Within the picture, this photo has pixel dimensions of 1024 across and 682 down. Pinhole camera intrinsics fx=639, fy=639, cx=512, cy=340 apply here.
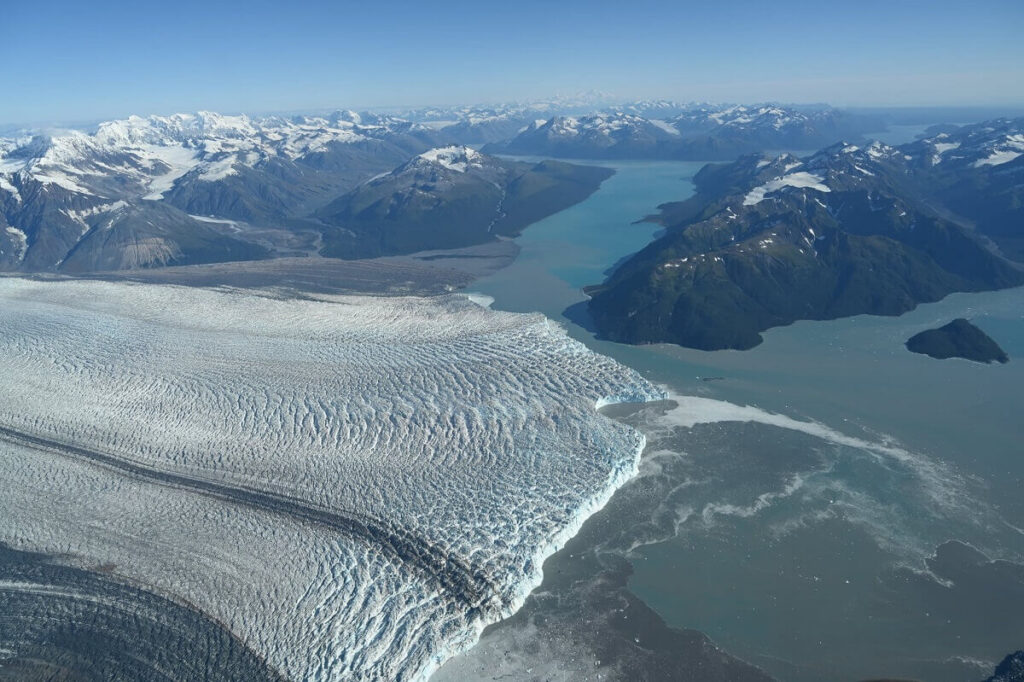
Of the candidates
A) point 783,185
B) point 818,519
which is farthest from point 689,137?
point 818,519

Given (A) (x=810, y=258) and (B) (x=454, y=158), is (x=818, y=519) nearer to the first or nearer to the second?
(A) (x=810, y=258)

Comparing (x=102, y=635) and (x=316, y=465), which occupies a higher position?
(x=316, y=465)

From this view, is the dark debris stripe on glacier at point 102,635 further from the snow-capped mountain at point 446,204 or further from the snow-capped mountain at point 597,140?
the snow-capped mountain at point 597,140

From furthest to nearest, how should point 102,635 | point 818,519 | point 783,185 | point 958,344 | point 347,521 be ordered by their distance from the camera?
point 783,185
point 958,344
point 818,519
point 347,521
point 102,635

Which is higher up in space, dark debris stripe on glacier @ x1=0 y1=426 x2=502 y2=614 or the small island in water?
the small island in water

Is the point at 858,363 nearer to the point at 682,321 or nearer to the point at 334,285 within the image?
the point at 682,321

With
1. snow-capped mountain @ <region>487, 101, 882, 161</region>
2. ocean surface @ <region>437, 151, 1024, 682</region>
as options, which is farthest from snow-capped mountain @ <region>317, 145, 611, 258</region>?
ocean surface @ <region>437, 151, 1024, 682</region>

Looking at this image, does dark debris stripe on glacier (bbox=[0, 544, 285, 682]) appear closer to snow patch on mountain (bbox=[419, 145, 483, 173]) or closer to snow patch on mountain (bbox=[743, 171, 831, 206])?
snow patch on mountain (bbox=[743, 171, 831, 206])
